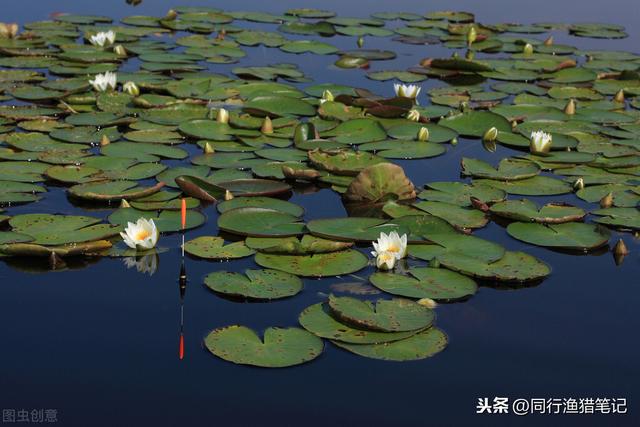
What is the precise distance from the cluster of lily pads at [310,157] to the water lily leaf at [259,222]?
0.01m

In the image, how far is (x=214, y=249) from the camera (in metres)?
4.53

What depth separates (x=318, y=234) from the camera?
15.2ft

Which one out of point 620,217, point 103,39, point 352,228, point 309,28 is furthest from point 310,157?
point 309,28

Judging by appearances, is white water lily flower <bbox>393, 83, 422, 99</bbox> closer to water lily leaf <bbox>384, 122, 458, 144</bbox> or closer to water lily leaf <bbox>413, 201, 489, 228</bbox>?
water lily leaf <bbox>384, 122, 458, 144</bbox>

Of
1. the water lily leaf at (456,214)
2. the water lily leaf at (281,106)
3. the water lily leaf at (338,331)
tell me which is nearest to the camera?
the water lily leaf at (338,331)

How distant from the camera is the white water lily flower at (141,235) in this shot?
4430 millimetres

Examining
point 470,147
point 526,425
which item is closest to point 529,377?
point 526,425

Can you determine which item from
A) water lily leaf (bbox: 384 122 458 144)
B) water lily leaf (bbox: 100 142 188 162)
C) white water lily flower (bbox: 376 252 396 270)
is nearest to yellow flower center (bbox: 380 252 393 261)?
white water lily flower (bbox: 376 252 396 270)

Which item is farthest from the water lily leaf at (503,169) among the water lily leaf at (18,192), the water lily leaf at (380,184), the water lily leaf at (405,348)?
the water lily leaf at (18,192)

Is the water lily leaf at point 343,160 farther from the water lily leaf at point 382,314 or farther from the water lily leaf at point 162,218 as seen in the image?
the water lily leaf at point 382,314

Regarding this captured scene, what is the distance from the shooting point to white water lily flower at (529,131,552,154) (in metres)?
6.13

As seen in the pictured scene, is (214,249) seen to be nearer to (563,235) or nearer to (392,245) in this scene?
(392,245)

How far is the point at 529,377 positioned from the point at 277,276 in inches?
49.2

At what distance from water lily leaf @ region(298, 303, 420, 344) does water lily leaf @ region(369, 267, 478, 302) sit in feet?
1.22
